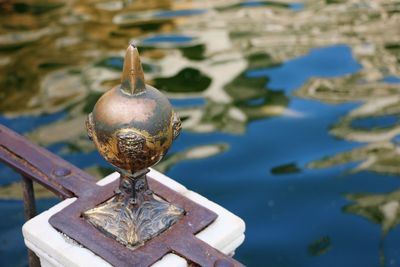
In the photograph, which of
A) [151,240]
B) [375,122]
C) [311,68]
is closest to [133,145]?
[151,240]

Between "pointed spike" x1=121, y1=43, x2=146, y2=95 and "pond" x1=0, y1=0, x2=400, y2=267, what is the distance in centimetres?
274

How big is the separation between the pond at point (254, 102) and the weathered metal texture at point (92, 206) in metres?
2.19

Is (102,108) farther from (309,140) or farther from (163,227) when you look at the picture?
(309,140)

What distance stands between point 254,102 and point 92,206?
13.1 feet

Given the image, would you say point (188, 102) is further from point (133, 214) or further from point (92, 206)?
point (133, 214)

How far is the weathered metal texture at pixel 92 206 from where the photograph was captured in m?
1.96

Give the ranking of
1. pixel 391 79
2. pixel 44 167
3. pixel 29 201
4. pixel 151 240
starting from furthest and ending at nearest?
pixel 391 79 < pixel 29 201 < pixel 44 167 < pixel 151 240

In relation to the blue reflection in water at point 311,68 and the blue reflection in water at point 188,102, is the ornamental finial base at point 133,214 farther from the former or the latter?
the blue reflection in water at point 311,68

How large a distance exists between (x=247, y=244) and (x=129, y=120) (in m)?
2.82

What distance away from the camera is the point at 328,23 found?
725 centimetres

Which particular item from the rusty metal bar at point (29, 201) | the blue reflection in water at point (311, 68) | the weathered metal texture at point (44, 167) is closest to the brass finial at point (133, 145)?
the weathered metal texture at point (44, 167)

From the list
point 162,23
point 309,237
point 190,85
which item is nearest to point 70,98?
point 190,85

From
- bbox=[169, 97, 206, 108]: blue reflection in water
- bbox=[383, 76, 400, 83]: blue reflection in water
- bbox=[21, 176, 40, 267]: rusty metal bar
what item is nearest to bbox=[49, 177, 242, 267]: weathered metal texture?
bbox=[21, 176, 40, 267]: rusty metal bar

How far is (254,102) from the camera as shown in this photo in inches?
237
